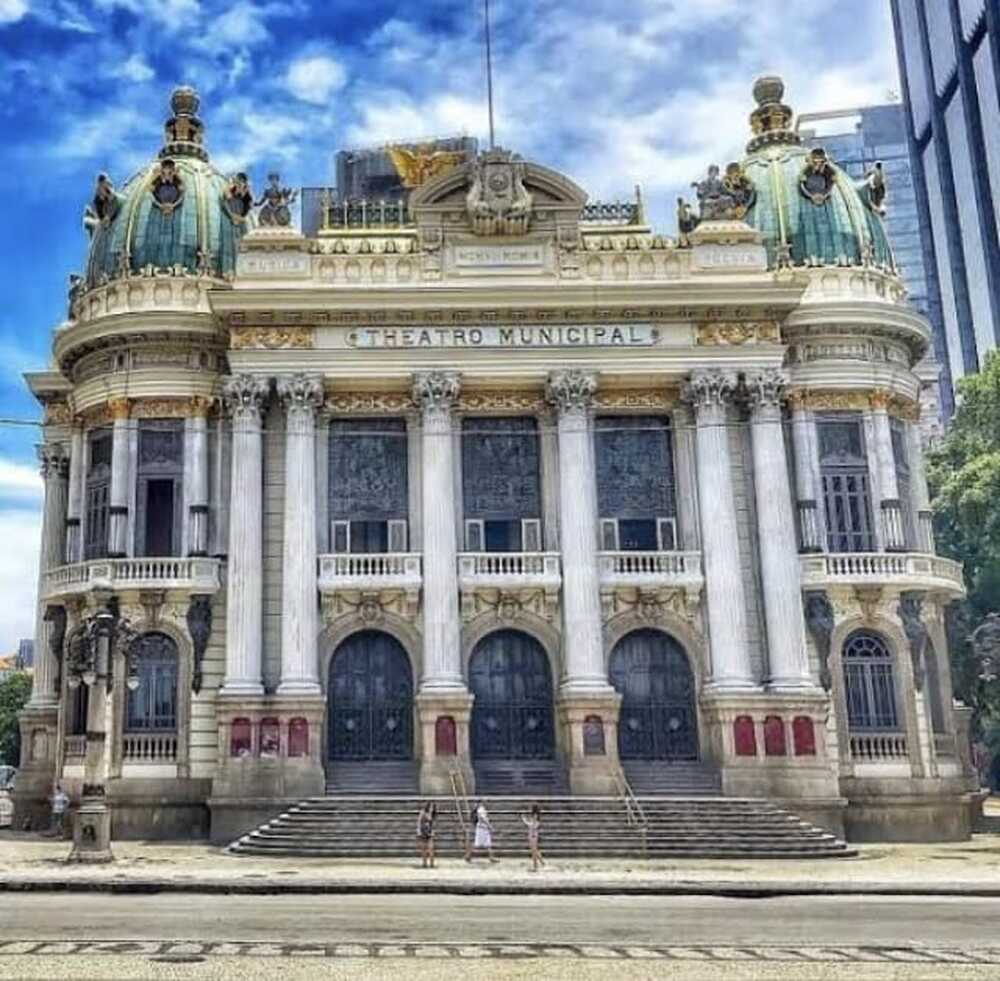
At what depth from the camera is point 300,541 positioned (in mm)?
34562

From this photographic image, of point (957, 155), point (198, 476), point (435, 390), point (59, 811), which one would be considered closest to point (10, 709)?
point (59, 811)

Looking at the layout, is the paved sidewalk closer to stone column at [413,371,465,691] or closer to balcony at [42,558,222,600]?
stone column at [413,371,465,691]

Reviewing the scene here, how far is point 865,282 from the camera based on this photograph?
1527 inches

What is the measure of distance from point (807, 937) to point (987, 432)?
1426 inches

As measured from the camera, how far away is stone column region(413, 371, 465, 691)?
34000 millimetres

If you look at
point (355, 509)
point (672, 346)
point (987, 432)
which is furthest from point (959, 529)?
point (355, 509)

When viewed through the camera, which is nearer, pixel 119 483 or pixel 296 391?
pixel 296 391

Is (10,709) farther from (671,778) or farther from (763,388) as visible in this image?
(763,388)

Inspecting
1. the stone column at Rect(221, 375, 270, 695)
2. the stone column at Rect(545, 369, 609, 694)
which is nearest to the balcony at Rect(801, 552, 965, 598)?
the stone column at Rect(545, 369, 609, 694)

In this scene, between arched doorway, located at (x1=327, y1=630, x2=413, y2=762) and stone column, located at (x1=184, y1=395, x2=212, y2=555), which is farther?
stone column, located at (x1=184, y1=395, x2=212, y2=555)

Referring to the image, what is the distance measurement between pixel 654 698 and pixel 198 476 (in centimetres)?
1546

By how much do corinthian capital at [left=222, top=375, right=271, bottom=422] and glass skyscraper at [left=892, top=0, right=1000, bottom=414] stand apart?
6537 cm

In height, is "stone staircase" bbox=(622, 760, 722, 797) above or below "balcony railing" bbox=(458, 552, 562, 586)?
below

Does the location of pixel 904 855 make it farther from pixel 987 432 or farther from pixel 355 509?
pixel 987 432
